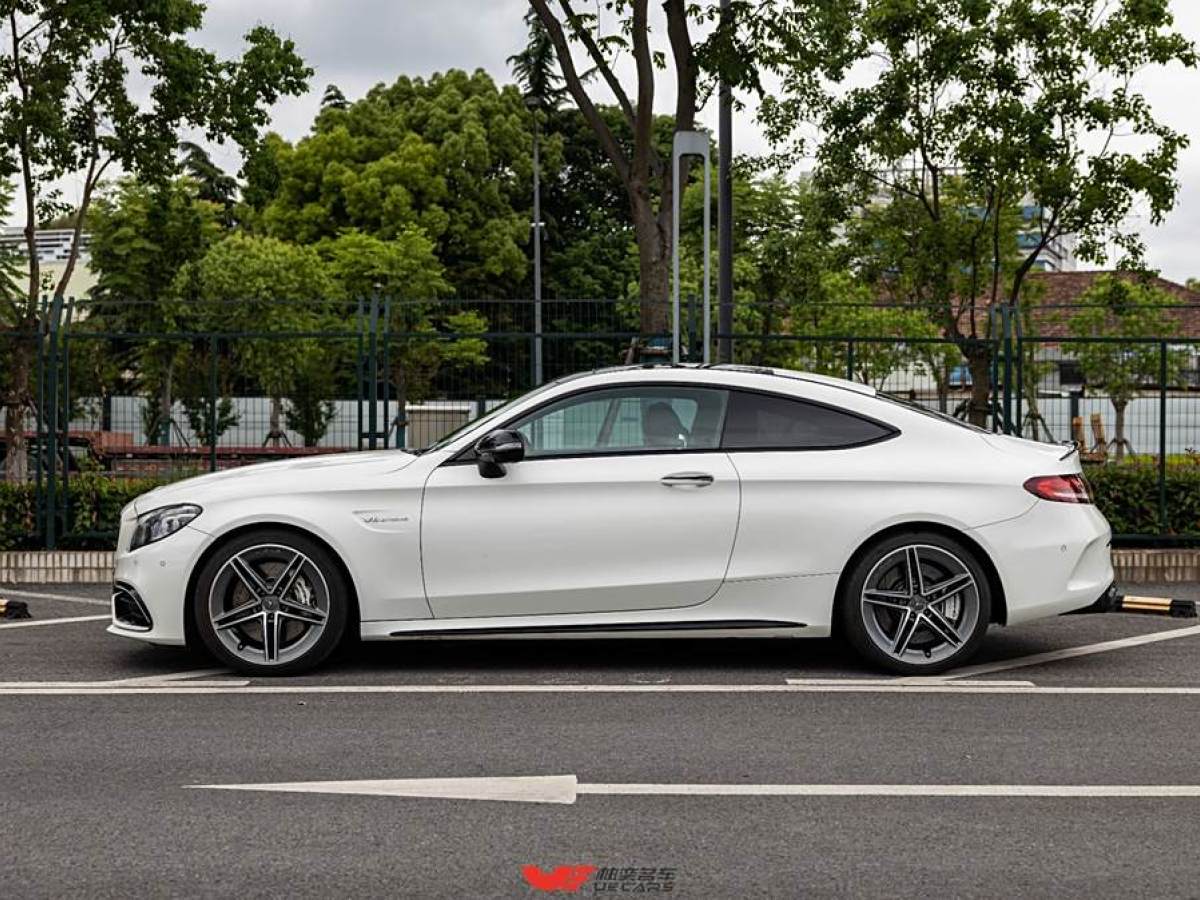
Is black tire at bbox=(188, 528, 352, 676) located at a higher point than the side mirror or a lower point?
lower

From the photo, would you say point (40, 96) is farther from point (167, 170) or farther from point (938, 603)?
point (938, 603)

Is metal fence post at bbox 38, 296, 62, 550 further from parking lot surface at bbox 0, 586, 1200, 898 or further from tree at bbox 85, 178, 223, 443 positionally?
tree at bbox 85, 178, 223, 443

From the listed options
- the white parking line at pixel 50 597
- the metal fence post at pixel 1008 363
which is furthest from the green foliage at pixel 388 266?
the white parking line at pixel 50 597

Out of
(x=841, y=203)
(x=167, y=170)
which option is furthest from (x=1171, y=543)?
(x=167, y=170)

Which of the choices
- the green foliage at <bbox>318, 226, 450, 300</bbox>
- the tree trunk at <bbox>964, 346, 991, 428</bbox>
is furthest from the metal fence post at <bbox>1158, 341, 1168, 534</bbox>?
the green foliage at <bbox>318, 226, 450, 300</bbox>

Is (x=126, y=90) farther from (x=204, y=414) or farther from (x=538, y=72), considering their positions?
(x=538, y=72)

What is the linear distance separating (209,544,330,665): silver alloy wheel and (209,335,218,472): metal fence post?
17.5 ft

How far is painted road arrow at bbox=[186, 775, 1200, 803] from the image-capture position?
5.49m

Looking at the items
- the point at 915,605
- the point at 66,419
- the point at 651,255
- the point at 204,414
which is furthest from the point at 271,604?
the point at 651,255

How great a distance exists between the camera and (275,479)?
25.5 feet

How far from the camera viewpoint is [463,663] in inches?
326

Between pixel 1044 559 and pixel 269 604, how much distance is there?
142 inches

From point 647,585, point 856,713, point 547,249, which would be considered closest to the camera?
point 856,713

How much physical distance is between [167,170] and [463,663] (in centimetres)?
1417
